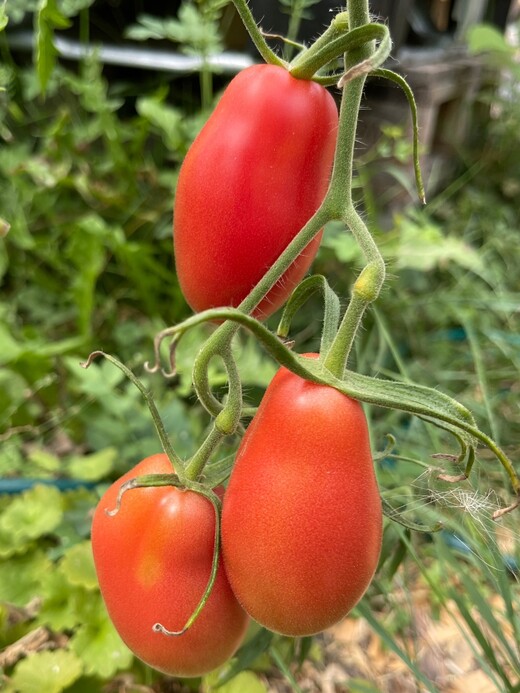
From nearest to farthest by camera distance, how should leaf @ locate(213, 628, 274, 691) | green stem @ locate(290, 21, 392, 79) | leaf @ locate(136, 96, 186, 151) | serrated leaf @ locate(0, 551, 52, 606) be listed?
green stem @ locate(290, 21, 392, 79)
leaf @ locate(213, 628, 274, 691)
serrated leaf @ locate(0, 551, 52, 606)
leaf @ locate(136, 96, 186, 151)

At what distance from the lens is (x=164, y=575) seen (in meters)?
0.34

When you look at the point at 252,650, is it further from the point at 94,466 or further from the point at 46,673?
the point at 94,466

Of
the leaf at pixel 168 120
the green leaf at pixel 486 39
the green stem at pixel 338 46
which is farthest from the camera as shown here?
the green leaf at pixel 486 39

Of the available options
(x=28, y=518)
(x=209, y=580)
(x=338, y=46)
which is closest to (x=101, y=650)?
(x=28, y=518)

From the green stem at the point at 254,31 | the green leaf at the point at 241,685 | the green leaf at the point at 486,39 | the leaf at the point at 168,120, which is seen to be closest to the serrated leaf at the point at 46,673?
the green leaf at the point at 241,685

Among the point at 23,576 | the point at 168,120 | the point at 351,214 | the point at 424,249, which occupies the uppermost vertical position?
the point at 351,214

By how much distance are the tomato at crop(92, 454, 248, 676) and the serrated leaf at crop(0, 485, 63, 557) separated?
30 cm

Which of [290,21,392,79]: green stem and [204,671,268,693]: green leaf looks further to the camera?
[204,671,268,693]: green leaf

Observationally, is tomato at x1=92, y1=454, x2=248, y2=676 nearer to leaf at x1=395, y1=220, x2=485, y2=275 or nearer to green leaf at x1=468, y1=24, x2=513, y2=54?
leaf at x1=395, y1=220, x2=485, y2=275

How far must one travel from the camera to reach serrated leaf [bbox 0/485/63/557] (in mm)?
632

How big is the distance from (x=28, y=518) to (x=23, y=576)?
0.19 ft

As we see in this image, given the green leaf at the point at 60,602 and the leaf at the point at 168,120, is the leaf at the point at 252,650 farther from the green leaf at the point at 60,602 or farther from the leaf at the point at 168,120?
the leaf at the point at 168,120

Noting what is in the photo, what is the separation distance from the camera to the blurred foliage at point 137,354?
552mm

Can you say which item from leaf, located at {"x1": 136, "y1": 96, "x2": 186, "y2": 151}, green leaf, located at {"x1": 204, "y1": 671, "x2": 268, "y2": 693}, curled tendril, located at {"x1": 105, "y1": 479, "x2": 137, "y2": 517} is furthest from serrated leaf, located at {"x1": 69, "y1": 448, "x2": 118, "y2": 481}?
leaf, located at {"x1": 136, "y1": 96, "x2": 186, "y2": 151}
